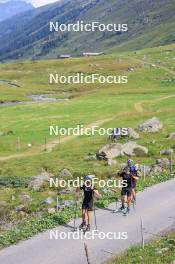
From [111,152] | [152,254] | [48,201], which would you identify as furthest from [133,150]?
[152,254]

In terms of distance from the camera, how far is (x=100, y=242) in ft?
84.9

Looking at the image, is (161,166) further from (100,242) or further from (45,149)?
(45,149)

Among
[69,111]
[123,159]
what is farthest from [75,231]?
[69,111]

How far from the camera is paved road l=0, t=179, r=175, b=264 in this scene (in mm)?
24000

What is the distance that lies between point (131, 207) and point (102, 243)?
655 centimetres

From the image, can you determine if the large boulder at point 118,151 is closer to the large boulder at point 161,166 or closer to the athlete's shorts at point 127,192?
the large boulder at point 161,166

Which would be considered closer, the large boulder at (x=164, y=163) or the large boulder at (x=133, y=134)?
the large boulder at (x=164, y=163)

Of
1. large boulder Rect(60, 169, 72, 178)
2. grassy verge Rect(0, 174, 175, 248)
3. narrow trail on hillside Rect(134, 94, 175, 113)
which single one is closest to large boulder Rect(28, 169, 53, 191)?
large boulder Rect(60, 169, 72, 178)

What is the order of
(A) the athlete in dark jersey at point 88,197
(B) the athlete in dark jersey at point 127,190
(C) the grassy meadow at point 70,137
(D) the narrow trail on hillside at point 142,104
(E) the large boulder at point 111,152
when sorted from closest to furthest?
(A) the athlete in dark jersey at point 88,197 < (B) the athlete in dark jersey at point 127,190 < (C) the grassy meadow at point 70,137 < (E) the large boulder at point 111,152 < (D) the narrow trail on hillside at point 142,104

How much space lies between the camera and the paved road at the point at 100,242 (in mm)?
24000

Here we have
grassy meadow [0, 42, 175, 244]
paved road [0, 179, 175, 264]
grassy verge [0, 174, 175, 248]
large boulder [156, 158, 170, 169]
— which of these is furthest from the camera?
grassy meadow [0, 42, 175, 244]

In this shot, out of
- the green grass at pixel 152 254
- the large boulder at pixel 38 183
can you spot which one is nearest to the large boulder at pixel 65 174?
the large boulder at pixel 38 183

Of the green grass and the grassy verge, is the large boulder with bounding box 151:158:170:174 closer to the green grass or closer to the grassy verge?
the grassy verge

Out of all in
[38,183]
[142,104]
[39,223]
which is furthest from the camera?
[142,104]
